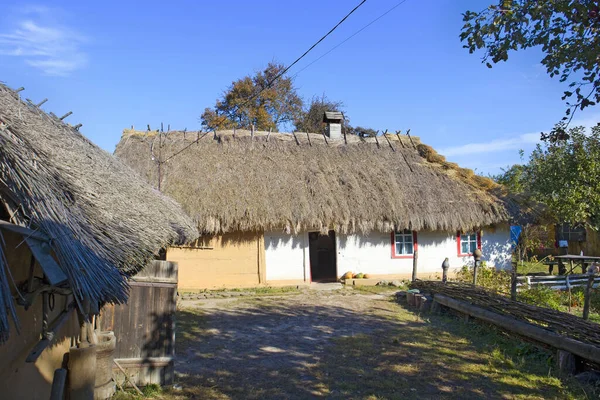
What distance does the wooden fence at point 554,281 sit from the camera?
11.8 m

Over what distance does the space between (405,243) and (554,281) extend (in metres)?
4.93

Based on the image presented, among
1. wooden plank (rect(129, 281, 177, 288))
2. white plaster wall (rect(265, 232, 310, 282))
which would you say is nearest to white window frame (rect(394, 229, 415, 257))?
white plaster wall (rect(265, 232, 310, 282))

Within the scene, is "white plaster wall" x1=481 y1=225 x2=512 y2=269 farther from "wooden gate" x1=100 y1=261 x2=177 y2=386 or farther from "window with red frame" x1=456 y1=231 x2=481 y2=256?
"wooden gate" x1=100 y1=261 x2=177 y2=386

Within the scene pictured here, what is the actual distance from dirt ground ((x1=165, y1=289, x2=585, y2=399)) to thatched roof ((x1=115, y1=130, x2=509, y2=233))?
405 centimetres

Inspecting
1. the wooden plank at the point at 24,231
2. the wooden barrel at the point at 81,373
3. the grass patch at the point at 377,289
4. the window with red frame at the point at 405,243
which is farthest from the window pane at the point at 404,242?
the wooden plank at the point at 24,231

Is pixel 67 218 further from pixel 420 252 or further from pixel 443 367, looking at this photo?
pixel 420 252

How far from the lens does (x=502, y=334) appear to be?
8.26 meters

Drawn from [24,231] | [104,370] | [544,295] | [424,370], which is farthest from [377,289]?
[24,231]

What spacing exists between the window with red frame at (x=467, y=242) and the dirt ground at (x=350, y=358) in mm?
6286

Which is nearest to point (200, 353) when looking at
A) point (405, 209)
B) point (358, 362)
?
point (358, 362)

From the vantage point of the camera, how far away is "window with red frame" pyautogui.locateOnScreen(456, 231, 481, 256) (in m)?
16.4

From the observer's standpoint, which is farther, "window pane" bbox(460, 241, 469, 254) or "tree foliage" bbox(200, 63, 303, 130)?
"tree foliage" bbox(200, 63, 303, 130)

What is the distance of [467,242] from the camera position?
16.6 m

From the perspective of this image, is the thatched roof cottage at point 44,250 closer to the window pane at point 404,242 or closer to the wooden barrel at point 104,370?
the wooden barrel at point 104,370
